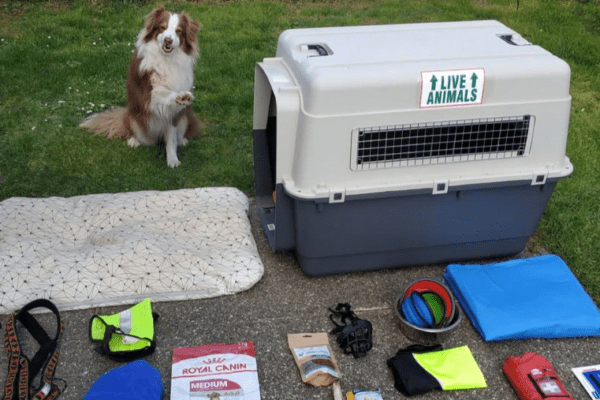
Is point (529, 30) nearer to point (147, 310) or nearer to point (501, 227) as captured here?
point (501, 227)

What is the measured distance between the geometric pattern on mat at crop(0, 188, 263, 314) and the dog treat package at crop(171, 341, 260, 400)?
36cm

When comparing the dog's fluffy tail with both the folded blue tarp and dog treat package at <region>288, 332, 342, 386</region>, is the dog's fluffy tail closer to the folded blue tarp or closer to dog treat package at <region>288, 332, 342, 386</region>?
dog treat package at <region>288, 332, 342, 386</region>

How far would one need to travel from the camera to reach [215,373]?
7.71ft

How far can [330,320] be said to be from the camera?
268cm

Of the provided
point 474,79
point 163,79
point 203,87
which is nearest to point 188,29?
point 163,79

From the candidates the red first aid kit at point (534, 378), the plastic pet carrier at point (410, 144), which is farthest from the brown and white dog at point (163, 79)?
the red first aid kit at point (534, 378)

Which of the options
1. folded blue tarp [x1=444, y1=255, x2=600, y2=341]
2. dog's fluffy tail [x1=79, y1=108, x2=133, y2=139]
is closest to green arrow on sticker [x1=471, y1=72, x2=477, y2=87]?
folded blue tarp [x1=444, y1=255, x2=600, y2=341]

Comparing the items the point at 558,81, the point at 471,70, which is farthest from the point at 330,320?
the point at 558,81

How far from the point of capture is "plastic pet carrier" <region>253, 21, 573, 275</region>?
2.54 m

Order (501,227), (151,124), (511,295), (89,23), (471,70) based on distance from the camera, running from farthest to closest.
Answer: (89,23), (151,124), (501,227), (511,295), (471,70)

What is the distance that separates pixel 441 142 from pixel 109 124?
2431 mm

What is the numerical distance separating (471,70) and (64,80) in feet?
11.6

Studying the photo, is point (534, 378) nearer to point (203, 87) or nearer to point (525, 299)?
point (525, 299)

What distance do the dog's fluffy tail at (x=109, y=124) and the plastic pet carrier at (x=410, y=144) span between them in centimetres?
149
